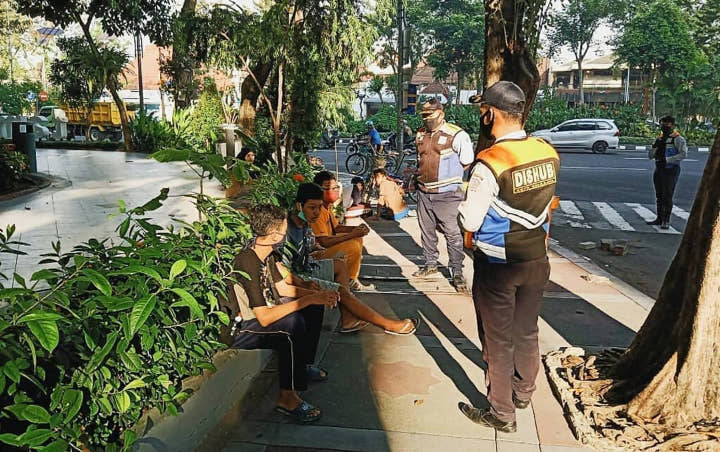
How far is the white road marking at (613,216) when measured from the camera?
445 inches

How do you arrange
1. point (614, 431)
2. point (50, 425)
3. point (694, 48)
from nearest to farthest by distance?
1. point (50, 425)
2. point (614, 431)
3. point (694, 48)

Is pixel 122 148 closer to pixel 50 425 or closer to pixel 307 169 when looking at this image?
pixel 307 169

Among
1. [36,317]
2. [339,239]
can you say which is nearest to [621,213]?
[339,239]

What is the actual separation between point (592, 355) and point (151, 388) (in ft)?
9.81

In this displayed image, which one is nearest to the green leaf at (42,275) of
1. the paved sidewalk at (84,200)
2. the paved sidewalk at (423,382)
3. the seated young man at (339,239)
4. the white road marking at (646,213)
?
the paved sidewalk at (423,382)

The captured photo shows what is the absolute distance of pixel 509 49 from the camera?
306 inches

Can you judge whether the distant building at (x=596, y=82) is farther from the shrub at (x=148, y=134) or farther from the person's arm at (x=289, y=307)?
the person's arm at (x=289, y=307)

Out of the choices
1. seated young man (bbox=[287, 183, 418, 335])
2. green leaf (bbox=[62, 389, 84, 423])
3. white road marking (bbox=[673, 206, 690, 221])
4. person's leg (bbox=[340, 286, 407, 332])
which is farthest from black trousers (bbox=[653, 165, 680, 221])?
green leaf (bbox=[62, 389, 84, 423])

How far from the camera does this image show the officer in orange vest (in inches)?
132

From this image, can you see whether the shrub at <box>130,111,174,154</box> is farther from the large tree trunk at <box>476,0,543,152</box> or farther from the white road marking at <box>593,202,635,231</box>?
the large tree trunk at <box>476,0,543,152</box>

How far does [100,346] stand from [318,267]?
8.21 feet

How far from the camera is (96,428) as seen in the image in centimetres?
236

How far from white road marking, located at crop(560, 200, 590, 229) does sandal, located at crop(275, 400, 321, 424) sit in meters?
8.90

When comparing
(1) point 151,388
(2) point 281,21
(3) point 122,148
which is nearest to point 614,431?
(1) point 151,388
